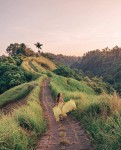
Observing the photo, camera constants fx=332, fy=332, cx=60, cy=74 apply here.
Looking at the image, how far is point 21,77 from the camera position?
191ft

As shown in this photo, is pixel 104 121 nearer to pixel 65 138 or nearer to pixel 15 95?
pixel 65 138

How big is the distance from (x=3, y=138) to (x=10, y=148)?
0.34 meters

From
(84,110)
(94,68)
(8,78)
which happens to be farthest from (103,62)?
(84,110)

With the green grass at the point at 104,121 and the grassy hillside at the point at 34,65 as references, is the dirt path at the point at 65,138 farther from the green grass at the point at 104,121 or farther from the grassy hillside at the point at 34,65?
the grassy hillside at the point at 34,65

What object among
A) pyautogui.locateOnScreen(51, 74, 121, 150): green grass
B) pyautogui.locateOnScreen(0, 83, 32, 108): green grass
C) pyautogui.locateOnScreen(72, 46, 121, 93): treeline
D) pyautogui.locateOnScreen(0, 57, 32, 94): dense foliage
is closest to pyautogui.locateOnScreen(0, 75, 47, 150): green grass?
pyautogui.locateOnScreen(51, 74, 121, 150): green grass

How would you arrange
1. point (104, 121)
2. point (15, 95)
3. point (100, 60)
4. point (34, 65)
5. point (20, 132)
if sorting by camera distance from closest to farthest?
point (20, 132) < point (104, 121) < point (15, 95) < point (34, 65) < point (100, 60)

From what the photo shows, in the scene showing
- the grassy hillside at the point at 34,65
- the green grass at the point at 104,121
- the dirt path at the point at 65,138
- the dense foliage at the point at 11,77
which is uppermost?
the grassy hillside at the point at 34,65

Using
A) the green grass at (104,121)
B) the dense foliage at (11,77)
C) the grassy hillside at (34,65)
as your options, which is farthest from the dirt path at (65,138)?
the grassy hillside at (34,65)

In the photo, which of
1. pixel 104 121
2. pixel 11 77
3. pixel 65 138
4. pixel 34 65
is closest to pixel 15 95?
pixel 11 77

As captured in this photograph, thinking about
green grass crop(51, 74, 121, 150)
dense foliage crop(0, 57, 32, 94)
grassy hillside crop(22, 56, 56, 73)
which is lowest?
green grass crop(51, 74, 121, 150)

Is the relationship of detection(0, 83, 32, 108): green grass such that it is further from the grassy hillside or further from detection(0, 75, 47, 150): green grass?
the grassy hillside

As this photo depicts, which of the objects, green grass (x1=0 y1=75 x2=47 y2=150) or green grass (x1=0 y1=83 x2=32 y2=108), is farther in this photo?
green grass (x1=0 y1=83 x2=32 y2=108)

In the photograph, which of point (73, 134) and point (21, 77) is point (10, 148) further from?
point (21, 77)

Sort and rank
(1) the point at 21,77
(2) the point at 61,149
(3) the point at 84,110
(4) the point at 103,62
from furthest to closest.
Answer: (4) the point at 103,62
(1) the point at 21,77
(3) the point at 84,110
(2) the point at 61,149
